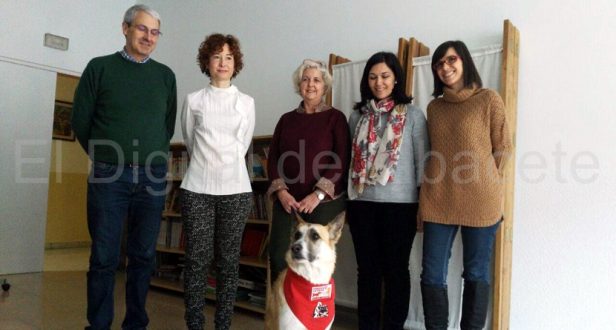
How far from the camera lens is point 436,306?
2016mm

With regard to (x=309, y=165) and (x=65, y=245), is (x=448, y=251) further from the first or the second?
(x=65, y=245)

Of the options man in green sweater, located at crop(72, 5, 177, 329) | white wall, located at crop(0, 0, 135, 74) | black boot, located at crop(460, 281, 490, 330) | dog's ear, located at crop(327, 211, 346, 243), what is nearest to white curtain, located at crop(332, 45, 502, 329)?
black boot, located at crop(460, 281, 490, 330)

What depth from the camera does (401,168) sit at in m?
2.10

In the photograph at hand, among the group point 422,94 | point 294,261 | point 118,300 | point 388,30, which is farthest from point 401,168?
point 118,300

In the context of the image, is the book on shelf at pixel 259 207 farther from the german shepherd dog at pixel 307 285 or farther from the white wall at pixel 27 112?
the white wall at pixel 27 112

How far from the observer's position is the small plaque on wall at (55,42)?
13.8ft

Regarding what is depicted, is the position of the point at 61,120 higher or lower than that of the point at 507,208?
higher

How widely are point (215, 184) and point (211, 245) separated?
29cm

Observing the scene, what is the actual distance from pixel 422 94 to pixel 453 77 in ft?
2.41

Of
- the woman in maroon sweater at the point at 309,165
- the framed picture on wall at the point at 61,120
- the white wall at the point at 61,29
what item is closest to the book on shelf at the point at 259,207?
the woman in maroon sweater at the point at 309,165

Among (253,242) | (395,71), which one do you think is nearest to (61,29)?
(253,242)

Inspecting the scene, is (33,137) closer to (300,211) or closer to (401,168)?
(300,211)

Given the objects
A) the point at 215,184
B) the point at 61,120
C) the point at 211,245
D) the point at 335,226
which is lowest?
the point at 211,245

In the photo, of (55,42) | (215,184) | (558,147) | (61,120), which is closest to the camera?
(215,184)
